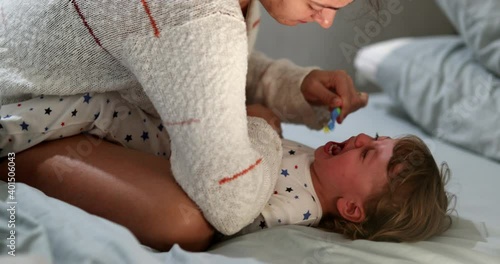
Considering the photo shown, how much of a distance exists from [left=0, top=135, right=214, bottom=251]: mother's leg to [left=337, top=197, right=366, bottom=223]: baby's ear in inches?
10.2

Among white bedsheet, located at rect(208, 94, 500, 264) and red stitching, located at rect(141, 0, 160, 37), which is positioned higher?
red stitching, located at rect(141, 0, 160, 37)

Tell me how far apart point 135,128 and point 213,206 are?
28 centimetres

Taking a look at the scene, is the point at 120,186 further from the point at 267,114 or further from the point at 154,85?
the point at 267,114

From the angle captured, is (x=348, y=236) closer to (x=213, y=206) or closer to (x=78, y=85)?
(x=213, y=206)

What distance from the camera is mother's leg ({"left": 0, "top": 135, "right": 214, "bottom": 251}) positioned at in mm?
854

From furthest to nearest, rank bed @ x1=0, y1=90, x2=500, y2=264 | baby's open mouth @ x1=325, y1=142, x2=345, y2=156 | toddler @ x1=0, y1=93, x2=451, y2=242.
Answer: baby's open mouth @ x1=325, y1=142, x2=345, y2=156 → toddler @ x1=0, y1=93, x2=451, y2=242 → bed @ x1=0, y1=90, x2=500, y2=264

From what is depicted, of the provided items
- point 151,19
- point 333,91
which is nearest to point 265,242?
point 151,19

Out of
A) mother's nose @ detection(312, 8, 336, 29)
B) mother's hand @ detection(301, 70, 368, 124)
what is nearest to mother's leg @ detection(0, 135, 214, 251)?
mother's nose @ detection(312, 8, 336, 29)

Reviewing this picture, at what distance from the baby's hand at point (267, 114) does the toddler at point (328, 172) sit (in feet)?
0.38

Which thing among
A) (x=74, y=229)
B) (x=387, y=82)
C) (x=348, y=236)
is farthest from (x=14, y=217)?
(x=387, y=82)

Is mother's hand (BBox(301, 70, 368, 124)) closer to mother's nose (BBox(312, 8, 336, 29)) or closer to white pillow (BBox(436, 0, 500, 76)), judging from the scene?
mother's nose (BBox(312, 8, 336, 29))

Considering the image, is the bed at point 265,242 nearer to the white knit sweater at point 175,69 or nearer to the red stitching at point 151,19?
the white knit sweater at point 175,69

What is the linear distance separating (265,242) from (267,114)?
1.29 ft

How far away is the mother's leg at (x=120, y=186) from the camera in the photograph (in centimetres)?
85
